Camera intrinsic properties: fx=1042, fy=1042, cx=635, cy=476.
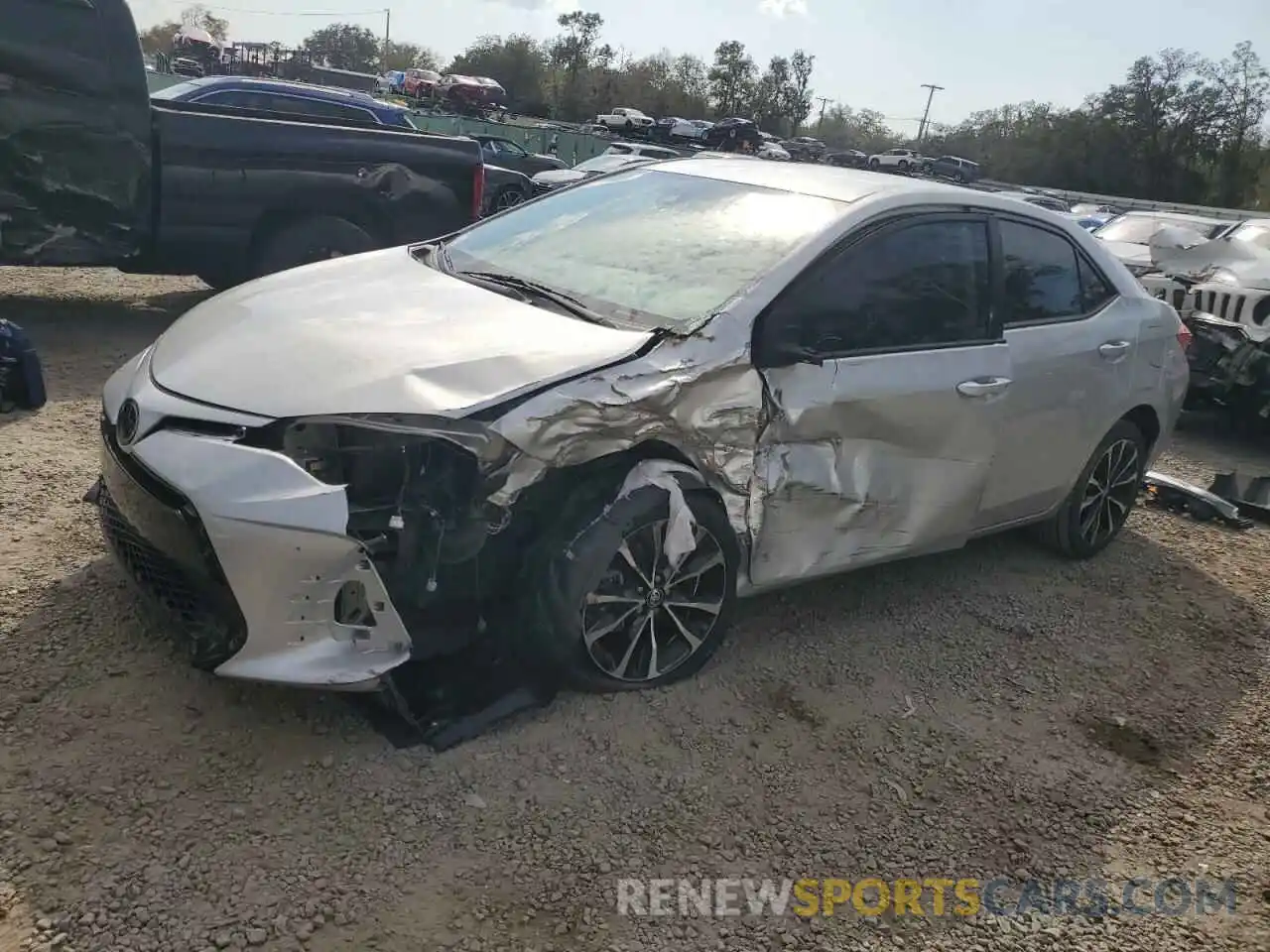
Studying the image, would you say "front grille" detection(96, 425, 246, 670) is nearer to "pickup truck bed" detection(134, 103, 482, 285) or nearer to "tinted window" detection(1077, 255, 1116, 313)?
"tinted window" detection(1077, 255, 1116, 313)

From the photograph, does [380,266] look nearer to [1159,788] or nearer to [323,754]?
[323,754]

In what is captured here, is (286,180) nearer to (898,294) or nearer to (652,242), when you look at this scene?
(652,242)

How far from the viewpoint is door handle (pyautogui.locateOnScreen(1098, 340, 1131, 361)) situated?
464 cm

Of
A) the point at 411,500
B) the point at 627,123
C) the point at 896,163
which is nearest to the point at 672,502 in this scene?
the point at 411,500

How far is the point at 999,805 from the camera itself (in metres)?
3.21

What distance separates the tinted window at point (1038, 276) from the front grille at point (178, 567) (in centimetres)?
310

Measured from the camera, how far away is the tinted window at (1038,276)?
4.26 metres

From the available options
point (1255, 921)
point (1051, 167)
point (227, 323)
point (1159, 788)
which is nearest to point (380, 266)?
point (227, 323)

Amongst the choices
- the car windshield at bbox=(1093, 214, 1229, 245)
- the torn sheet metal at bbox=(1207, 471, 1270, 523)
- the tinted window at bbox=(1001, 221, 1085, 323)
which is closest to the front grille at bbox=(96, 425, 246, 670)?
the tinted window at bbox=(1001, 221, 1085, 323)

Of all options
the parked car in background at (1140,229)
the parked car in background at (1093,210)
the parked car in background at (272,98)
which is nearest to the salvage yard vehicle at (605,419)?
the parked car in background at (1140,229)

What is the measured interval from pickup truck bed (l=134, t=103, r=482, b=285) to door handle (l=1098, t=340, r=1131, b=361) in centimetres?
509

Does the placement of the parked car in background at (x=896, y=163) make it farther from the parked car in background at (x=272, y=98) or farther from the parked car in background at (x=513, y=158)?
the parked car in background at (x=272, y=98)

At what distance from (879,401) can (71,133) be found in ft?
18.0

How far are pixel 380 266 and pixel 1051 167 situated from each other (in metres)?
60.7
